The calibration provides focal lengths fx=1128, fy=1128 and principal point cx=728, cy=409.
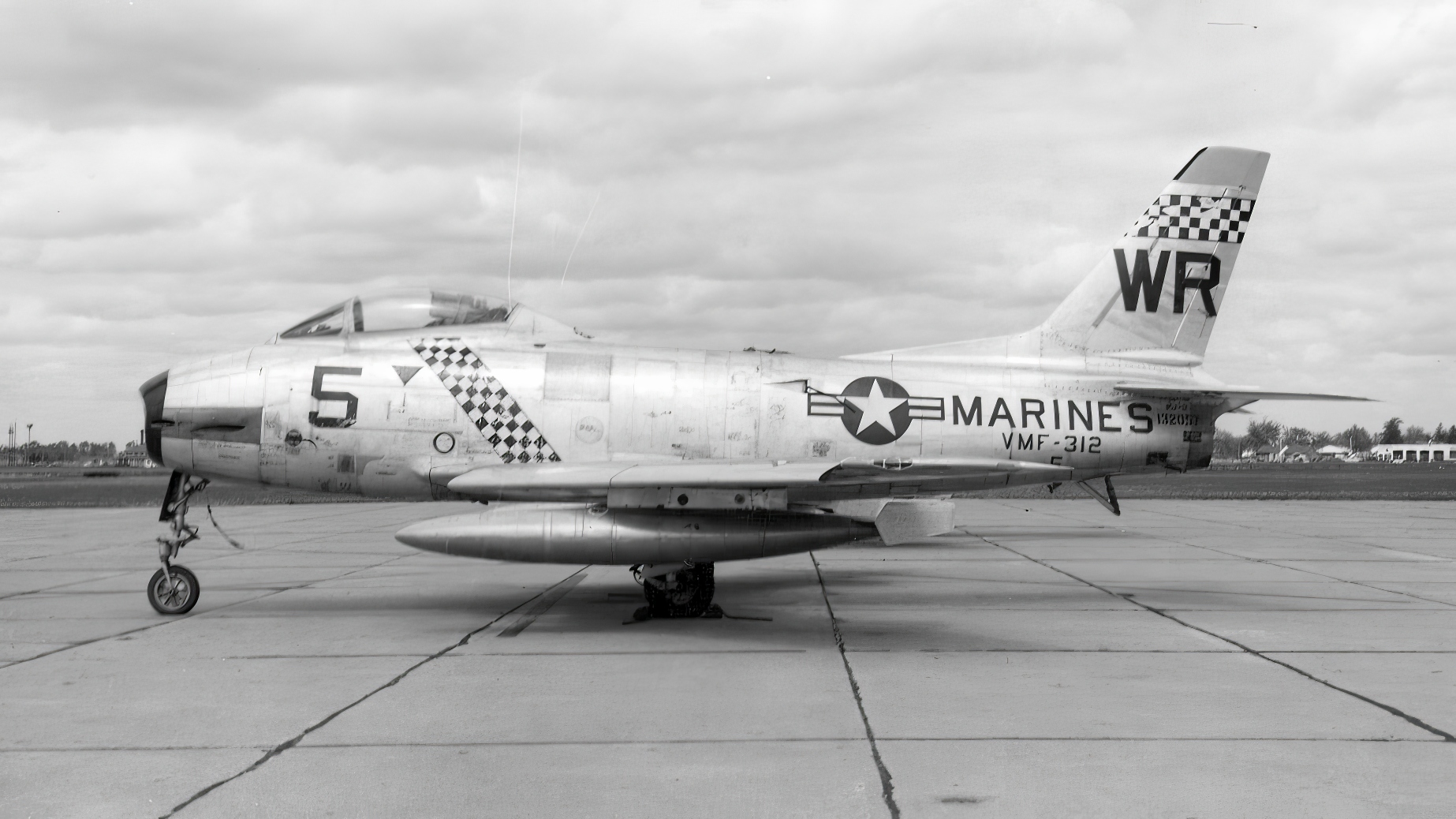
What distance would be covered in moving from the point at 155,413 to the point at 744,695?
643 centimetres

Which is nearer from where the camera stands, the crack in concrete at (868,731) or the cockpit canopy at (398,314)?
the crack in concrete at (868,731)

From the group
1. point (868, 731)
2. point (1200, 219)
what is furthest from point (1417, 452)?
point (868, 731)

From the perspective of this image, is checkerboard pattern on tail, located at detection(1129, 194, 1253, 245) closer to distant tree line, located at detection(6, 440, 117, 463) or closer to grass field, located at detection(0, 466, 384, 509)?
grass field, located at detection(0, 466, 384, 509)

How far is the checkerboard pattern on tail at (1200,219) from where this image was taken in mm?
11891

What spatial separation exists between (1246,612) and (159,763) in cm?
888

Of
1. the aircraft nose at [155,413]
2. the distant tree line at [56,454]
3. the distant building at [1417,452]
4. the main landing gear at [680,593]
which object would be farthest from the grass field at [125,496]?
the distant building at [1417,452]

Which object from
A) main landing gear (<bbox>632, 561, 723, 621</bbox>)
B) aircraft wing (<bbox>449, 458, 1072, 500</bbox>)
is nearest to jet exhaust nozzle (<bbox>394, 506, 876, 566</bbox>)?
aircraft wing (<bbox>449, 458, 1072, 500</bbox>)

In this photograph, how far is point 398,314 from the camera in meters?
10.4

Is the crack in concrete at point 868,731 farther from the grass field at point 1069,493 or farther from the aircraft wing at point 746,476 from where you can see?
the grass field at point 1069,493

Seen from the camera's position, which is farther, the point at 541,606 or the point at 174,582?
the point at 541,606

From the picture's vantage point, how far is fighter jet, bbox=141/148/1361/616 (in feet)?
29.8

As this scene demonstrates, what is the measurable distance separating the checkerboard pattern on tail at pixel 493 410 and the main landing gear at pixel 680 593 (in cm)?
140

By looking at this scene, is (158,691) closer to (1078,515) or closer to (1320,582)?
(1320,582)

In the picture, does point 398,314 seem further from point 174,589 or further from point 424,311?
point 174,589
